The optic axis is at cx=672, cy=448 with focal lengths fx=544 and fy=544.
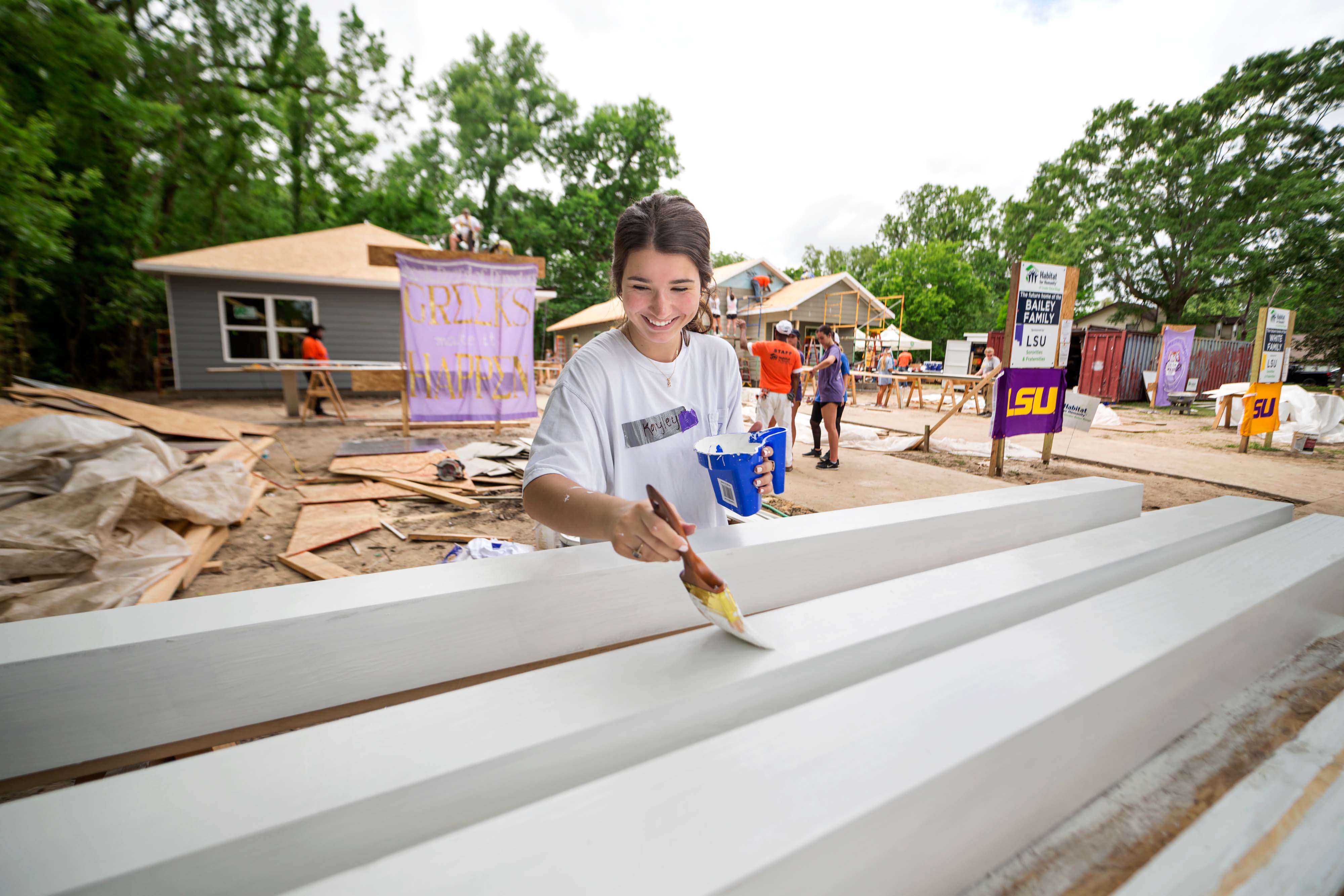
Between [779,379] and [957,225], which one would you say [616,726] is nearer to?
[779,379]

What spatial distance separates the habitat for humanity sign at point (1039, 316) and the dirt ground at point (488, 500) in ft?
4.30

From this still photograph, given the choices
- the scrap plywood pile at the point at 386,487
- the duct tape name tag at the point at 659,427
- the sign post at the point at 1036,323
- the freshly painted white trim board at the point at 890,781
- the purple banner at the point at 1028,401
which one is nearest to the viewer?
the freshly painted white trim board at the point at 890,781

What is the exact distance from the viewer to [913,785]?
601 mm

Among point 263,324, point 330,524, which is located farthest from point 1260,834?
point 263,324

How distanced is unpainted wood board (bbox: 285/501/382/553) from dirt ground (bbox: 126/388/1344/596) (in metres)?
0.06

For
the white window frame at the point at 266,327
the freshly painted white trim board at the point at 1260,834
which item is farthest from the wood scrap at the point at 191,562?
the white window frame at the point at 266,327

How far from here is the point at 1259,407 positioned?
745 centimetres

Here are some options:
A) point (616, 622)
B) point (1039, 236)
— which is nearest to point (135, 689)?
point (616, 622)

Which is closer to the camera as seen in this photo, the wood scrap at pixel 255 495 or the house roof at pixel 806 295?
the wood scrap at pixel 255 495

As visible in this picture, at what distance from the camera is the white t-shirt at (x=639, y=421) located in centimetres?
133

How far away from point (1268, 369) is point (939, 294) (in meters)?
30.5

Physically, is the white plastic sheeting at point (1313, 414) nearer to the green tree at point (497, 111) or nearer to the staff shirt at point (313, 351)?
the staff shirt at point (313, 351)

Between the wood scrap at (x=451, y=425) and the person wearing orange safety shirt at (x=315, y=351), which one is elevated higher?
the person wearing orange safety shirt at (x=315, y=351)

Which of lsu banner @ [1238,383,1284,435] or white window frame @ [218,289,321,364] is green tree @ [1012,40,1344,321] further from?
white window frame @ [218,289,321,364]
